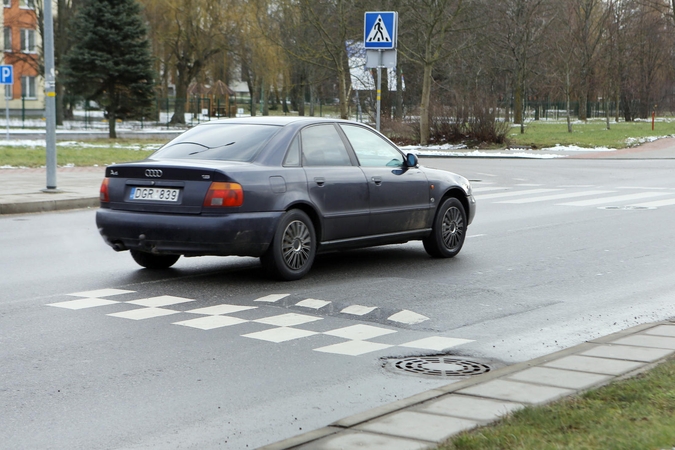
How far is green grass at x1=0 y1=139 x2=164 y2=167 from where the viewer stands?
26422 mm

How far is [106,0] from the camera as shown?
145ft

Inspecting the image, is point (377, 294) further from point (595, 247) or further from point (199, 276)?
point (595, 247)

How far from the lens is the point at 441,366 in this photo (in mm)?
6305

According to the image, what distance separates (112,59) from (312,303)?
122 feet

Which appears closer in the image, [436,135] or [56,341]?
[56,341]

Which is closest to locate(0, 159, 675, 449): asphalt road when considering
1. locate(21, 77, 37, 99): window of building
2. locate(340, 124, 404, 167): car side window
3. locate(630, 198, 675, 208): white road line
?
locate(340, 124, 404, 167): car side window

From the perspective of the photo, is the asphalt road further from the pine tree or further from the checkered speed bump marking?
the pine tree

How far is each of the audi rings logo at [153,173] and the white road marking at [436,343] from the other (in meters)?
3.27

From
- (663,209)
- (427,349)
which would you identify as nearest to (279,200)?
A: (427,349)

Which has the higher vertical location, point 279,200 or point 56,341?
point 279,200

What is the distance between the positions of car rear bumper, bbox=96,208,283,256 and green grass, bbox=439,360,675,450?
14.1ft

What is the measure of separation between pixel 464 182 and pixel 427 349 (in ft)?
16.4

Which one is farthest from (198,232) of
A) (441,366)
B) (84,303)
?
(441,366)

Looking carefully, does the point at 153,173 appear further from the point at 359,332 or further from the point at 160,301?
the point at 359,332
